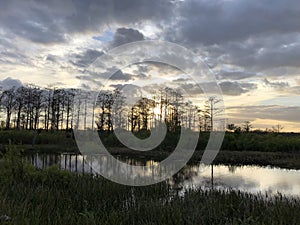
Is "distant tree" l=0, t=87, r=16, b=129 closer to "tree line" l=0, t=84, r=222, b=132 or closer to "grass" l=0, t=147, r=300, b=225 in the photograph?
"tree line" l=0, t=84, r=222, b=132

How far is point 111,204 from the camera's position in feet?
28.5

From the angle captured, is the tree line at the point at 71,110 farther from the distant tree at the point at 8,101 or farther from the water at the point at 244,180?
the water at the point at 244,180

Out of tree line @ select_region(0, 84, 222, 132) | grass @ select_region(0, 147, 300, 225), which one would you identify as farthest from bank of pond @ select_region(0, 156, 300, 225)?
tree line @ select_region(0, 84, 222, 132)

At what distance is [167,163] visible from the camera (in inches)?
926

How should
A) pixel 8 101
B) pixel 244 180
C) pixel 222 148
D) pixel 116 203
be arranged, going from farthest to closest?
pixel 8 101 → pixel 222 148 → pixel 244 180 → pixel 116 203

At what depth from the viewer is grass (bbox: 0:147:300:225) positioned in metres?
6.17

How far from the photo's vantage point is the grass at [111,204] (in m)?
6.17

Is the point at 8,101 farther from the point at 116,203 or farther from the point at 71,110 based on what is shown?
the point at 116,203

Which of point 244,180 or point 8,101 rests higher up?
point 8,101

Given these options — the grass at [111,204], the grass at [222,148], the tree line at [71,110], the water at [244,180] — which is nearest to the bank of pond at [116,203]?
the grass at [111,204]

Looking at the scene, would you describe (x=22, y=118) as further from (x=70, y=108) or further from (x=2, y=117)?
(x=70, y=108)

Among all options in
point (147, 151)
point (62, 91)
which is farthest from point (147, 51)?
point (62, 91)

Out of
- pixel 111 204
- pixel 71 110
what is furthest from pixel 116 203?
pixel 71 110

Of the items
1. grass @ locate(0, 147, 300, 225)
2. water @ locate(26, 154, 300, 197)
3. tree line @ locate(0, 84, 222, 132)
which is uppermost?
tree line @ locate(0, 84, 222, 132)
